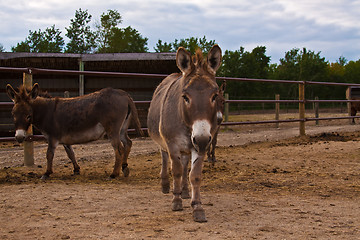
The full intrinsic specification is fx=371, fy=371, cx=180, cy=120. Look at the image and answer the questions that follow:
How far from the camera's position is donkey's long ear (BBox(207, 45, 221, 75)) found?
12.0 feet

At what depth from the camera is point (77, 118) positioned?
6.05 m

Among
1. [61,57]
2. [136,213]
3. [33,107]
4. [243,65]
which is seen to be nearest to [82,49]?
[243,65]

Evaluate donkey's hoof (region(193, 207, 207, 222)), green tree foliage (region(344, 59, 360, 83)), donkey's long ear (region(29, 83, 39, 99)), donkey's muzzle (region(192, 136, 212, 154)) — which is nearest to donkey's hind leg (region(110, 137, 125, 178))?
donkey's long ear (region(29, 83, 39, 99))

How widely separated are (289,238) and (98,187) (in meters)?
2.83

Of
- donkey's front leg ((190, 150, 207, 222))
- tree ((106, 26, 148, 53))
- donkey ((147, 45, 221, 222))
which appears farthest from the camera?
tree ((106, 26, 148, 53))

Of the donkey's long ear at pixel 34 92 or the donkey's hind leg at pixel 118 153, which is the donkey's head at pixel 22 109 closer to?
the donkey's long ear at pixel 34 92

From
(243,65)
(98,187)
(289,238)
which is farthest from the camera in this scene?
(243,65)

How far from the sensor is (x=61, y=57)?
13398 mm

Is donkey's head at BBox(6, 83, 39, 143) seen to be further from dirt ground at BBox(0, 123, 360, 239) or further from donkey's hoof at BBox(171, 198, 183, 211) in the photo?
donkey's hoof at BBox(171, 198, 183, 211)

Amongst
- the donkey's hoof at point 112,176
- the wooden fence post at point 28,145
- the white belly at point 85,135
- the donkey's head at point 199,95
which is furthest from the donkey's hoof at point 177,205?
the wooden fence post at point 28,145

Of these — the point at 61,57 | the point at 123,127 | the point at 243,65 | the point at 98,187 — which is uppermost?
the point at 243,65

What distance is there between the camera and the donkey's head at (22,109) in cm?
583

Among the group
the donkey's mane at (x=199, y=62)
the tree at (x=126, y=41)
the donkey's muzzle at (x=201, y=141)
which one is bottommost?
the donkey's muzzle at (x=201, y=141)

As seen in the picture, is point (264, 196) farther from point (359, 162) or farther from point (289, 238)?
point (359, 162)
